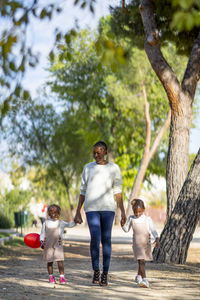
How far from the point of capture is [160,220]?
129 feet

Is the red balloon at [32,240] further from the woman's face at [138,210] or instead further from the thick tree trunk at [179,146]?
the thick tree trunk at [179,146]

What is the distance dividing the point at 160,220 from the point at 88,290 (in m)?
32.9

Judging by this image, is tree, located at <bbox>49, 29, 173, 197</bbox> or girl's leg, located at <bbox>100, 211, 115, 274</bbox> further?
tree, located at <bbox>49, 29, 173, 197</bbox>

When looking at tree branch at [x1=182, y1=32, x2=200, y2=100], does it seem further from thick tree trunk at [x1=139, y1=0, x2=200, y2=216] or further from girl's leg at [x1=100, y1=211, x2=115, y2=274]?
girl's leg at [x1=100, y1=211, x2=115, y2=274]

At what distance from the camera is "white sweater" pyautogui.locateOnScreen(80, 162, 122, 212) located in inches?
282

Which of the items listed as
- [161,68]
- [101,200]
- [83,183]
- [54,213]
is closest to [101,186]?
[101,200]

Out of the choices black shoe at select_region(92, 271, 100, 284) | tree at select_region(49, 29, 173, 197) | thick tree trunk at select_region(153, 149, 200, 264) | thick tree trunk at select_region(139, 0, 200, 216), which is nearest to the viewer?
black shoe at select_region(92, 271, 100, 284)

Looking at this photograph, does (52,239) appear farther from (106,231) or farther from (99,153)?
(99,153)

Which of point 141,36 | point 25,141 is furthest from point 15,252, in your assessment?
point 25,141

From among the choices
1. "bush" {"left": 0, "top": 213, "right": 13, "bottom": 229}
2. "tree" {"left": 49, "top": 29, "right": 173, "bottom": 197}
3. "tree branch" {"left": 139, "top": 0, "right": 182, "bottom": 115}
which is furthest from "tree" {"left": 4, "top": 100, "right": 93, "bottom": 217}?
"tree branch" {"left": 139, "top": 0, "right": 182, "bottom": 115}

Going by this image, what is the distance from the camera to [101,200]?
7148mm

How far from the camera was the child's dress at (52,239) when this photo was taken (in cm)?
750

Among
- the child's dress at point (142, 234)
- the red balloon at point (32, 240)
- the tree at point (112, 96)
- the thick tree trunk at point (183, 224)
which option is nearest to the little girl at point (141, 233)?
the child's dress at point (142, 234)

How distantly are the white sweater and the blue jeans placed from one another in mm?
78
